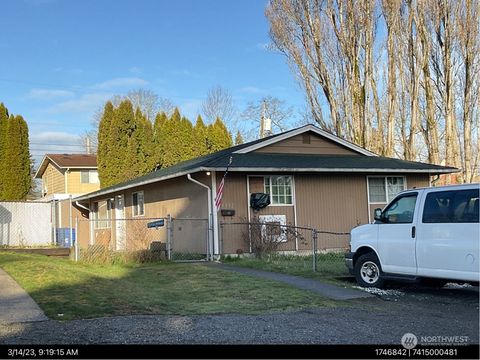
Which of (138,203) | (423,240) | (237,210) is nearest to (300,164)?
(237,210)

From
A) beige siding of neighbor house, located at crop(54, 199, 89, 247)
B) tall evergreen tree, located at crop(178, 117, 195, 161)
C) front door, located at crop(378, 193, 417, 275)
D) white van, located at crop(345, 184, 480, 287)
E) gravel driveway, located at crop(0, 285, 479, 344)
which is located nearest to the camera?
gravel driveway, located at crop(0, 285, 479, 344)

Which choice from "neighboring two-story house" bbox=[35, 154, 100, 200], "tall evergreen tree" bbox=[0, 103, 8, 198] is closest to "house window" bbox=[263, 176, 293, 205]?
"tall evergreen tree" bbox=[0, 103, 8, 198]

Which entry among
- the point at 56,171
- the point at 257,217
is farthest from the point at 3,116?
the point at 257,217

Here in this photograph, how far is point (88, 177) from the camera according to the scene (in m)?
42.2

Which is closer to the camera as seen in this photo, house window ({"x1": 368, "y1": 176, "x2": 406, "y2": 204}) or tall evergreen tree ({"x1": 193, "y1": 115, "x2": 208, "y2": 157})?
house window ({"x1": 368, "y1": 176, "x2": 406, "y2": 204})

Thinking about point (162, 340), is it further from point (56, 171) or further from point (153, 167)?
point (56, 171)

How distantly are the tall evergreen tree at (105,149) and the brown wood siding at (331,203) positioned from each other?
17.5 m

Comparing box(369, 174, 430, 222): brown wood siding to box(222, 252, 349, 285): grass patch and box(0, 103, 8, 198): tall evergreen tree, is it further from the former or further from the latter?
box(0, 103, 8, 198): tall evergreen tree

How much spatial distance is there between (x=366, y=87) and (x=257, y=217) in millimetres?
15753

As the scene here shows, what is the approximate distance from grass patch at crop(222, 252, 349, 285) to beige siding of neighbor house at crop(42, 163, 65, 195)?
95.0ft

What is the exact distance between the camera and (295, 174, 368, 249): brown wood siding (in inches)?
746

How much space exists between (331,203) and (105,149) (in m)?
18.6

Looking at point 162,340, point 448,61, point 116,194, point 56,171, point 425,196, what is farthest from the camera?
point 56,171

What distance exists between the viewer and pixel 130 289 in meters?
10.2
